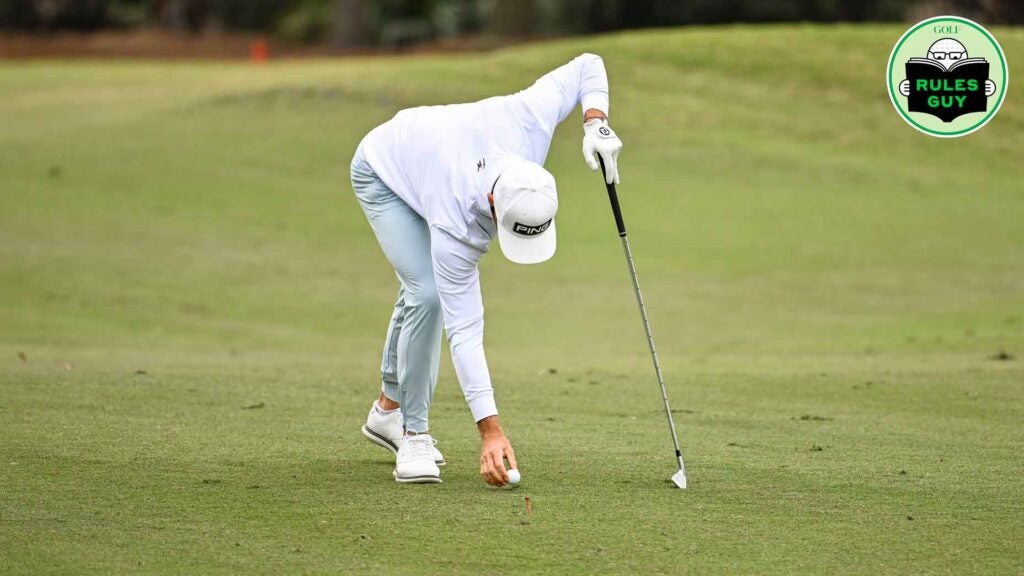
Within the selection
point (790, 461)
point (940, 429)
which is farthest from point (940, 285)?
point (790, 461)

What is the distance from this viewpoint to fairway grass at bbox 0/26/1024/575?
6.00 meters

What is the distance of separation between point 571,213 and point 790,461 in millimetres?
15485

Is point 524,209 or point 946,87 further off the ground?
point 524,209

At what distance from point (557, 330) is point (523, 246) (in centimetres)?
1046

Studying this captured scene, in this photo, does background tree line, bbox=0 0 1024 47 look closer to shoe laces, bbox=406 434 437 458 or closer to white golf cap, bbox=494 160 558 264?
shoe laces, bbox=406 434 437 458

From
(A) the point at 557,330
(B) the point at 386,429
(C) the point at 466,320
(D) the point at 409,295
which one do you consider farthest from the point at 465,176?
(A) the point at 557,330

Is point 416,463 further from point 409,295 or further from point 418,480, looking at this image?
point 409,295

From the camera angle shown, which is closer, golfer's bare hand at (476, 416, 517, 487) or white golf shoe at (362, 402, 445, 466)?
golfer's bare hand at (476, 416, 517, 487)

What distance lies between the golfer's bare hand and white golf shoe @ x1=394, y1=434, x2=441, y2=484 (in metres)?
0.43

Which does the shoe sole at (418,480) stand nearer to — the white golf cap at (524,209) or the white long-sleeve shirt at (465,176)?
the white long-sleeve shirt at (465,176)

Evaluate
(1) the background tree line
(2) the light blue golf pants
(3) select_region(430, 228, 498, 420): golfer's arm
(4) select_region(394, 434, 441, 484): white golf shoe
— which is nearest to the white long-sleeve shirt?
(3) select_region(430, 228, 498, 420): golfer's arm

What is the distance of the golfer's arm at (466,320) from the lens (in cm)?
656

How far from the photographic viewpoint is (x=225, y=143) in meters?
26.5

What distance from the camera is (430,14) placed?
49594 millimetres
